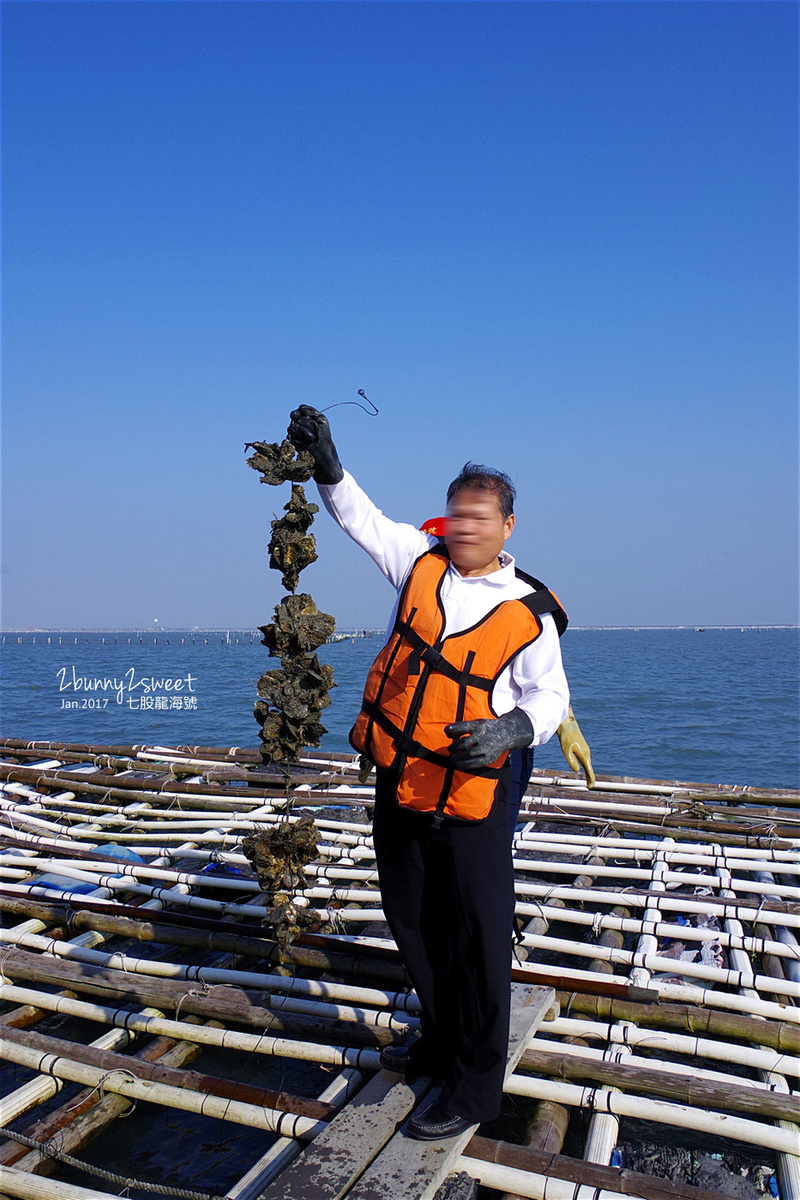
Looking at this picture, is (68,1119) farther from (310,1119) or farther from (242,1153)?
(310,1119)

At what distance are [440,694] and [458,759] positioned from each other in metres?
0.29

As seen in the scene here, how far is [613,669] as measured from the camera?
61.4 m

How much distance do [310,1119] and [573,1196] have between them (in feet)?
3.35

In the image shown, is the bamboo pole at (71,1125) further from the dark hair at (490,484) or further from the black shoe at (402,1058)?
the dark hair at (490,484)

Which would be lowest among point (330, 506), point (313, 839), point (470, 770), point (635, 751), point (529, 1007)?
point (635, 751)

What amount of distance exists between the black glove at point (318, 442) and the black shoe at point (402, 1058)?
235 cm

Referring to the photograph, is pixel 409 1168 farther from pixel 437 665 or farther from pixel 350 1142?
pixel 437 665

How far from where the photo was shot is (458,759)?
8.46 ft

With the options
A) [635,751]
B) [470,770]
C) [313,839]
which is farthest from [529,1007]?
[635,751]

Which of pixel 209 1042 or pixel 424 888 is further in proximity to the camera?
pixel 209 1042

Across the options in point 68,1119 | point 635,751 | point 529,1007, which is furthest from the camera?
point 635,751

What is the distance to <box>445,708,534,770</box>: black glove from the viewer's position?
8.38 feet

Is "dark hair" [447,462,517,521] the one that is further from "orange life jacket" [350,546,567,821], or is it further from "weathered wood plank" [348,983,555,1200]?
"weathered wood plank" [348,983,555,1200]

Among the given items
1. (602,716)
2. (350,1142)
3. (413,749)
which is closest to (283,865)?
(350,1142)
